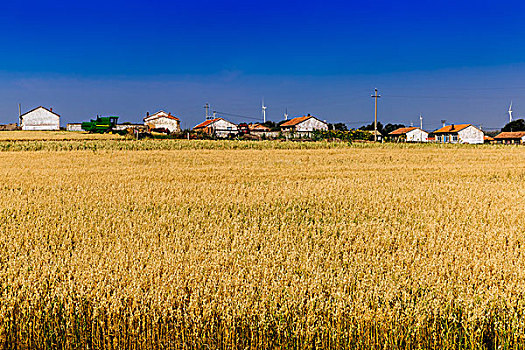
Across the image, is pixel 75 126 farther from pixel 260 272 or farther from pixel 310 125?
pixel 260 272

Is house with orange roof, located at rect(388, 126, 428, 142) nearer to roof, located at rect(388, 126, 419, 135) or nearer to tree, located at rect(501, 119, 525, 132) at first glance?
roof, located at rect(388, 126, 419, 135)

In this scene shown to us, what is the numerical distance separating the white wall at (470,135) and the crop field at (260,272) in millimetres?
91188

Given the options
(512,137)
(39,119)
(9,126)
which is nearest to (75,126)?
(39,119)

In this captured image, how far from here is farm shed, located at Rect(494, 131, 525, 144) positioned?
98.2m

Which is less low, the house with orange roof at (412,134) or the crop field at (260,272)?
the house with orange roof at (412,134)

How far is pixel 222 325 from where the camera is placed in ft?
13.9

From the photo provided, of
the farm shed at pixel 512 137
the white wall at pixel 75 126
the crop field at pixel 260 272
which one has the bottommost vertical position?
the crop field at pixel 260 272

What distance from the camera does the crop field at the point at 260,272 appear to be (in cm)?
418

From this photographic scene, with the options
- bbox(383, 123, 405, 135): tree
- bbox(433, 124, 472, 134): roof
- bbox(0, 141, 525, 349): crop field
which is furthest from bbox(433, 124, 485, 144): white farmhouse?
bbox(0, 141, 525, 349): crop field

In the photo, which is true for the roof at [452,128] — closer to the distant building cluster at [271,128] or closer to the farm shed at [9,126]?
the distant building cluster at [271,128]

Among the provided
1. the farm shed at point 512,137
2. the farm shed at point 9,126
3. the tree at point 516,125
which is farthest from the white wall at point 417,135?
the farm shed at point 9,126

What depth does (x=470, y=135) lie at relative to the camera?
96.7 m

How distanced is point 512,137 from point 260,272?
111 meters

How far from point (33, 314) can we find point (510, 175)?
2117 cm
